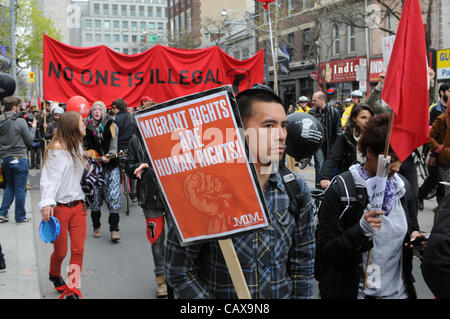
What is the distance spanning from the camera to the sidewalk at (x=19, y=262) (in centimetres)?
486

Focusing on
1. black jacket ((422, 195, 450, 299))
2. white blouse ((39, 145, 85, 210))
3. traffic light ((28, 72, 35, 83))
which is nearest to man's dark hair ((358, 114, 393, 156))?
black jacket ((422, 195, 450, 299))

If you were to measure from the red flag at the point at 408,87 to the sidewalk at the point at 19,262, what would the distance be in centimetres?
389

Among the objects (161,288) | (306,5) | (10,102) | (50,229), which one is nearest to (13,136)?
(10,102)

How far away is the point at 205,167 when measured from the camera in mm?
1782

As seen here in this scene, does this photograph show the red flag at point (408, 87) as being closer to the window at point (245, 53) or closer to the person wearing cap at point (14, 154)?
the person wearing cap at point (14, 154)

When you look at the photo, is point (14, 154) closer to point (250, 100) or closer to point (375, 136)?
point (375, 136)

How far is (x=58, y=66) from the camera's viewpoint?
612cm

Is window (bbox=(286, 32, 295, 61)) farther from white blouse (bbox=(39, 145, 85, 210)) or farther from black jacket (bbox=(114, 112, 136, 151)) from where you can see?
white blouse (bbox=(39, 145, 85, 210))

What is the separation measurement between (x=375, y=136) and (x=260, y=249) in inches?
46.2

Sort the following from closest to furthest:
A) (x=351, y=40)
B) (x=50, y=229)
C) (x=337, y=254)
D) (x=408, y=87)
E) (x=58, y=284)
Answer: (x=408, y=87)
(x=337, y=254)
(x=50, y=229)
(x=58, y=284)
(x=351, y=40)

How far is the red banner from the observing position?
241 inches

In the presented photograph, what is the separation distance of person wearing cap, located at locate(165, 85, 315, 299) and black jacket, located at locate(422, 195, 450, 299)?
552mm

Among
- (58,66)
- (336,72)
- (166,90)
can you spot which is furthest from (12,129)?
(336,72)
